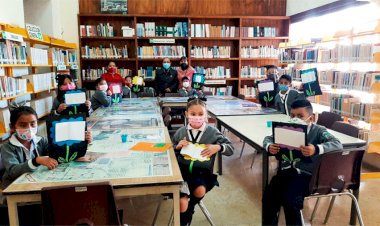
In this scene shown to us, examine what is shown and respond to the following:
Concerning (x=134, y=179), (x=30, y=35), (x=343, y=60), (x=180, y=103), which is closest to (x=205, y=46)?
(x=180, y=103)

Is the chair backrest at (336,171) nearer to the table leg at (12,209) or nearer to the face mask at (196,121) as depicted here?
the face mask at (196,121)

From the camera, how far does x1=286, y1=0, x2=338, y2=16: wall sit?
6194mm

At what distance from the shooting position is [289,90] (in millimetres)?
4172

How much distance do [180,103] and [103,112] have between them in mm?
1386

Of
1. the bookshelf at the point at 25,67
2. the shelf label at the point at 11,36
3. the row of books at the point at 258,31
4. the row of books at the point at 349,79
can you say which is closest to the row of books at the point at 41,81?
the bookshelf at the point at 25,67

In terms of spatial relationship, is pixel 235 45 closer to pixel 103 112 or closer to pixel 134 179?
pixel 103 112

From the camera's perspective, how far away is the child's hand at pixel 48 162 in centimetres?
179

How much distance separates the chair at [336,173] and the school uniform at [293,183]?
74 mm

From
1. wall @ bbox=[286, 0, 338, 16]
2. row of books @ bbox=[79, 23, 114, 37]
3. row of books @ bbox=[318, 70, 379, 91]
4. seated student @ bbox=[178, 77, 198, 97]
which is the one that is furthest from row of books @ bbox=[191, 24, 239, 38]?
row of books @ bbox=[318, 70, 379, 91]

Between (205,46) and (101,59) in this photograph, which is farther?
(205,46)

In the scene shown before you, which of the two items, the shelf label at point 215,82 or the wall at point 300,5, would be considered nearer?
the wall at point 300,5

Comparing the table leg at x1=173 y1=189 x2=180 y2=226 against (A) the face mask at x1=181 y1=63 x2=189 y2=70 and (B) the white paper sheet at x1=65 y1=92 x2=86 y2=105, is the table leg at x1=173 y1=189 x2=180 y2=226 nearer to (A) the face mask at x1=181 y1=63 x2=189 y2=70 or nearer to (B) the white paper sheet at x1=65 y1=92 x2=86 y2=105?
(B) the white paper sheet at x1=65 y1=92 x2=86 y2=105

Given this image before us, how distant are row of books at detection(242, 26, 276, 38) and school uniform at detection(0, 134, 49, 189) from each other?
6.33 metres

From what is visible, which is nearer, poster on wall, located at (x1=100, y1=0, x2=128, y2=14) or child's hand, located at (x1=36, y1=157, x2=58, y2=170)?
child's hand, located at (x1=36, y1=157, x2=58, y2=170)
